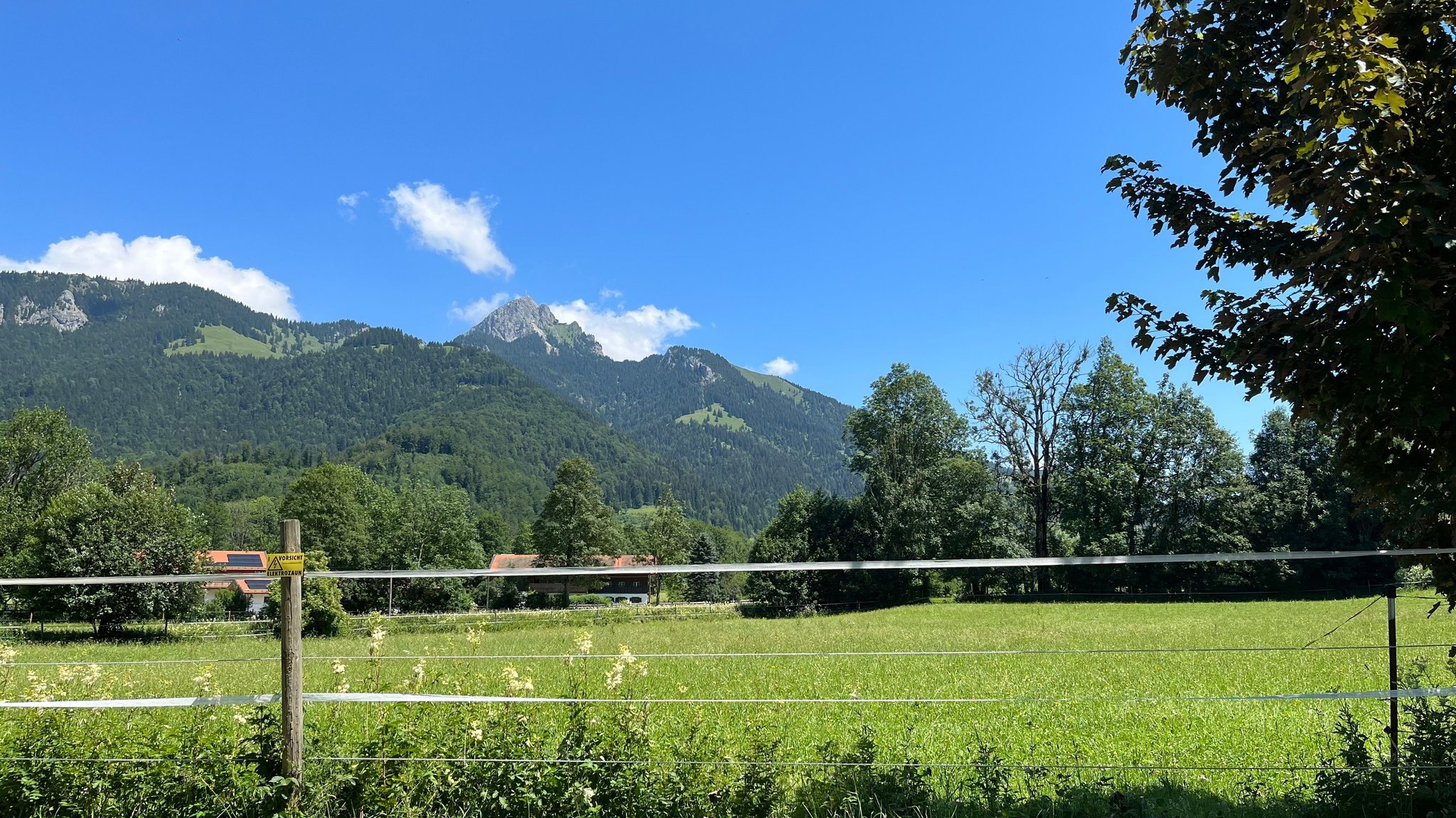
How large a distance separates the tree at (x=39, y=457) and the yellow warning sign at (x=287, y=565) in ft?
204

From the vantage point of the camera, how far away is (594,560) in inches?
2532

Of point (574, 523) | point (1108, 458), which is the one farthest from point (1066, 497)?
point (574, 523)

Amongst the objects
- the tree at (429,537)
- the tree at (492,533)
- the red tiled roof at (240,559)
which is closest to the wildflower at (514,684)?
the tree at (429,537)

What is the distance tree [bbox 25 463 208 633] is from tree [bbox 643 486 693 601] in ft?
160

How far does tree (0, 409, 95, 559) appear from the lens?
5184cm

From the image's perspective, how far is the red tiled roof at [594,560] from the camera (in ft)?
214

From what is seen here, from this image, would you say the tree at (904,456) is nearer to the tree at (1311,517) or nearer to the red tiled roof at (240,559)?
the tree at (1311,517)

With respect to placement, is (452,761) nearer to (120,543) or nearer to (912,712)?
(912,712)

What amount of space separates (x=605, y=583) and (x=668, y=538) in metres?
18.1

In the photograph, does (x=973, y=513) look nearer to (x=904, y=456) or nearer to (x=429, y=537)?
(x=904, y=456)

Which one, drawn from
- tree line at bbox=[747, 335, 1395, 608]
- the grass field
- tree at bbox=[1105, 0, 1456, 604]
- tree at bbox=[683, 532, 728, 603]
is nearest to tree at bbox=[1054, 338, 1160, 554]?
tree line at bbox=[747, 335, 1395, 608]

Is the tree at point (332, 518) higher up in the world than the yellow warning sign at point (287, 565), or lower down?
lower down

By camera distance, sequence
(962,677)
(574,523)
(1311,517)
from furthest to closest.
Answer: (574,523) → (1311,517) → (962,677)

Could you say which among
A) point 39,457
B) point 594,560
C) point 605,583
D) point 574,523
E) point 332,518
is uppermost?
point 39,457
